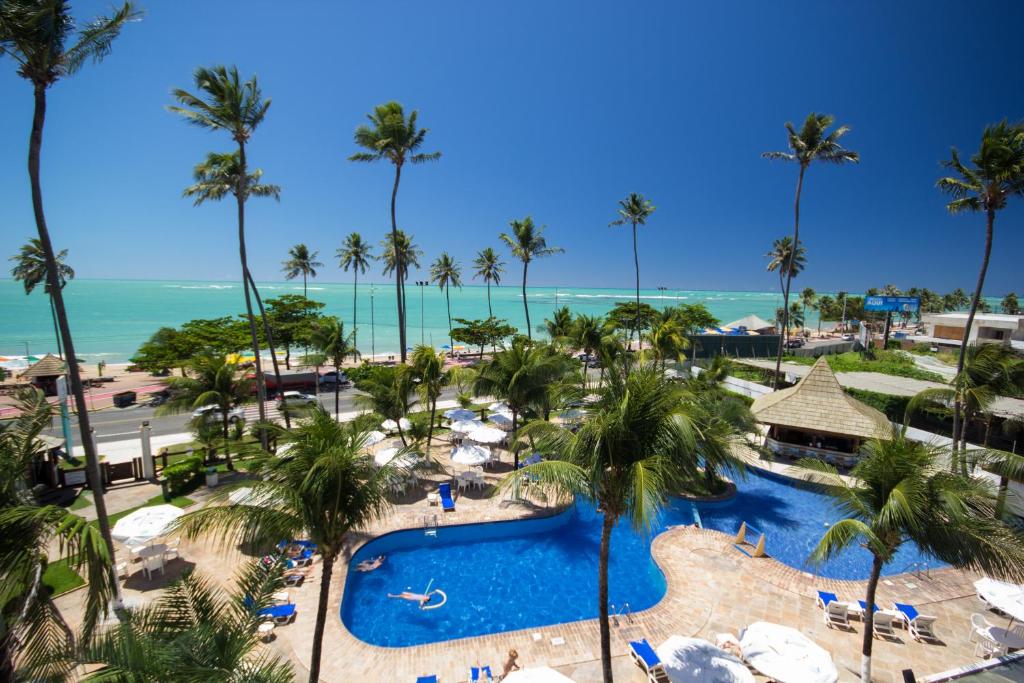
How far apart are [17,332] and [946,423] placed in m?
115

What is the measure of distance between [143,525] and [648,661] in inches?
511

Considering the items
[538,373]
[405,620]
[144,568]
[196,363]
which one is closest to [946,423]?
[538,373]

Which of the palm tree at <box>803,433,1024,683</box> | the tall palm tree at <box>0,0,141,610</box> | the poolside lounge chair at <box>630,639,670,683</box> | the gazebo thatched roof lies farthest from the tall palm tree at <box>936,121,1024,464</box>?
the tall palm tree at <box>0,0,141,610</box>

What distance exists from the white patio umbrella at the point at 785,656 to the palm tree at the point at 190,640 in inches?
323

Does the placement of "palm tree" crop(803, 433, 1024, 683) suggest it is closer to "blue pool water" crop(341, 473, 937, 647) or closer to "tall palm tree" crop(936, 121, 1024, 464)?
"blue pool water" crop(341, 473, 937, 647)

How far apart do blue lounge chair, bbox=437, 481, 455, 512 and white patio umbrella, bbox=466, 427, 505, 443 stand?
2480 mm

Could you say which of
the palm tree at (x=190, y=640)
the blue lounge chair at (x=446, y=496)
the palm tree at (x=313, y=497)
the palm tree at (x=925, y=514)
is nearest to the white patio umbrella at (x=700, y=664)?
the palm tree at (x=925, y=514)

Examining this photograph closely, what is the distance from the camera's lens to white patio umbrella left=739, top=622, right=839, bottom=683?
7836 mm

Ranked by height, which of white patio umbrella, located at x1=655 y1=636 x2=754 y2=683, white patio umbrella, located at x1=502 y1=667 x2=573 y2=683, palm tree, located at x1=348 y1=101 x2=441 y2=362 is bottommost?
white patio umbrella, located at x1=655 y1=636 x2=754 y2=683

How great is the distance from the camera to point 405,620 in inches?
435

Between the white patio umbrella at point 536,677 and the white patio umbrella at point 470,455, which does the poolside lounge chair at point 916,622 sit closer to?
the white patio umbrella at point 536,677

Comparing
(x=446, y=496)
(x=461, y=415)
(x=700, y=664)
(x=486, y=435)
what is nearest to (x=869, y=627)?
(x=700, y=664)

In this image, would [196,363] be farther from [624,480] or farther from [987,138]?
[987,138]

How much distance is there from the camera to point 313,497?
6578mm
